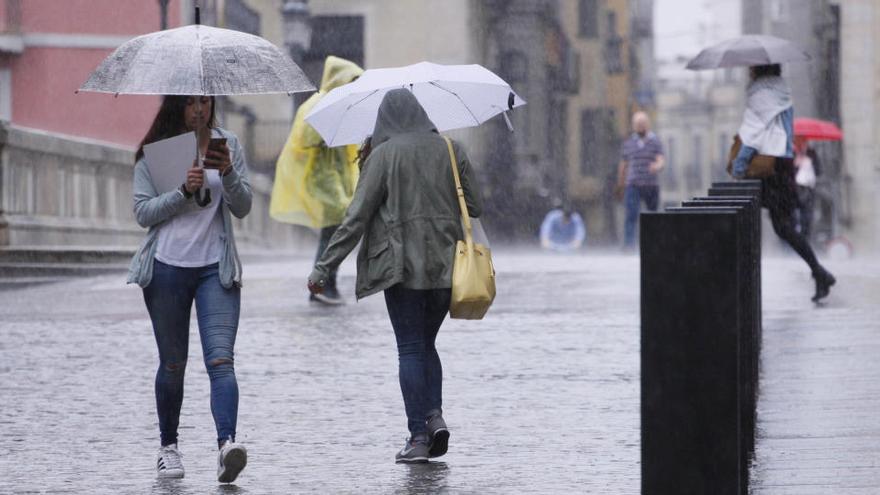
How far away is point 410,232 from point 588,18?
63.6m

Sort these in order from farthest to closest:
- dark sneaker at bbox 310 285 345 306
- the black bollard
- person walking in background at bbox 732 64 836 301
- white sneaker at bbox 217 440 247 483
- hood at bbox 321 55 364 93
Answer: dark sneaker at bbox 310 285 345 306, person walking in background at bbox 732 64 836 301, hood at bbox 321 55 364 93, white sneaker at bbox 217 440 247 483, the black bollard

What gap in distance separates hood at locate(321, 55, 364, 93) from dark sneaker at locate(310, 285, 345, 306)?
7.09 ft

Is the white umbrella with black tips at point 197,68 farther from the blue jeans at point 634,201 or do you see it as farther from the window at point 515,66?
the window at point 515,66

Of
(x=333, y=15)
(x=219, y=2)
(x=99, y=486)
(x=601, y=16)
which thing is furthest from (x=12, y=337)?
(x=601, y=16)

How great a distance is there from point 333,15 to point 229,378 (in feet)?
132

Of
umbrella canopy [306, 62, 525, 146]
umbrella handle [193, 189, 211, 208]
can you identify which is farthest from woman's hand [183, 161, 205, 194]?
umbrella canopy [306, 62, 525, 146]

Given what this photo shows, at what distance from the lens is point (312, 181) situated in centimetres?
1428

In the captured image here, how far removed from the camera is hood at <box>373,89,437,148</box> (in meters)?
7.73

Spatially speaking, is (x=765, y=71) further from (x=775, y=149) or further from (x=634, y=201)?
(x=634, y=201)

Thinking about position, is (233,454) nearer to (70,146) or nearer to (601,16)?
(70,146)

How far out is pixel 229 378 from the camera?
23.7 ft

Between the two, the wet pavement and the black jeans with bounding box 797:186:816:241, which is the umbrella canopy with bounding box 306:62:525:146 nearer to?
the wet pavement

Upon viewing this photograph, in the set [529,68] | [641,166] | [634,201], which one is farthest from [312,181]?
[529,68]

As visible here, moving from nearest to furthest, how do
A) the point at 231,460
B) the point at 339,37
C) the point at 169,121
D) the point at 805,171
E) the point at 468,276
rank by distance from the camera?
the point at 231,460
the point at 169,121
the point at 468,276
the point at 805,171
the point at 339,37
